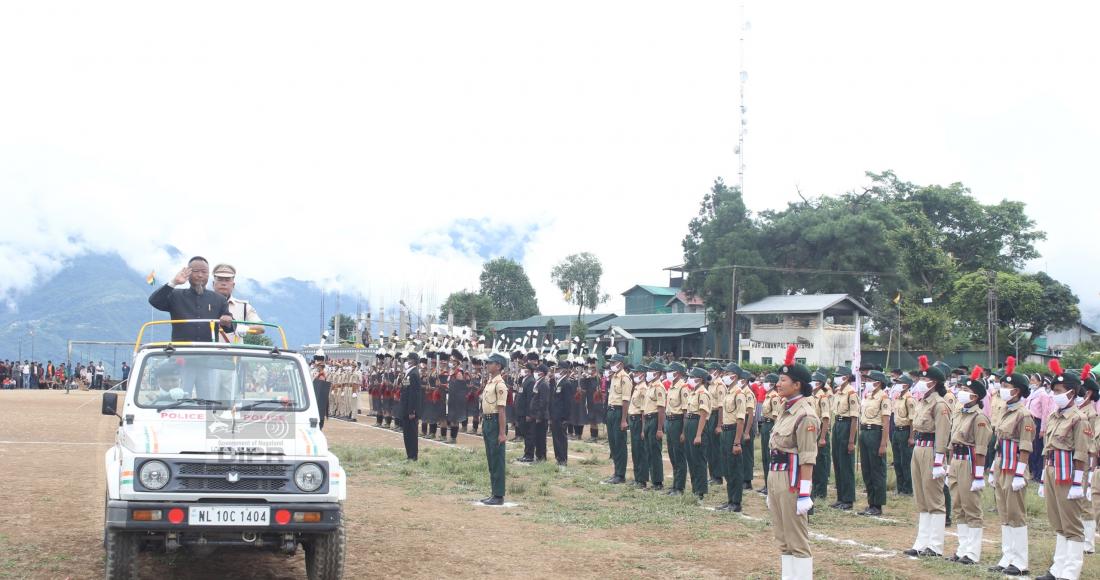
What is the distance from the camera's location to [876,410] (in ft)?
43.4

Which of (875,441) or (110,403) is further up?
(110,403)

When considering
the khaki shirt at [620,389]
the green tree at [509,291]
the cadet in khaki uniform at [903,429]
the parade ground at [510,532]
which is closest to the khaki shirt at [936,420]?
the parade ground at [510,532]

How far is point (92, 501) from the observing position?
11539 millimetres

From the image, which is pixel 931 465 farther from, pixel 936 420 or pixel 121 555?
pixel 121 555

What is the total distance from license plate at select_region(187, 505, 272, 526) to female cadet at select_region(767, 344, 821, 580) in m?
3.86

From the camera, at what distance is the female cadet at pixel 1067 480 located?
8.74 m

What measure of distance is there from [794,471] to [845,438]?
635 centimetres

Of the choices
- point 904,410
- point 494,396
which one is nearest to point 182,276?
point 494,396

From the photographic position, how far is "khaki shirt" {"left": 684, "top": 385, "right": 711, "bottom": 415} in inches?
543

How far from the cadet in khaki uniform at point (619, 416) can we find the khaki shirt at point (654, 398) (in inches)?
33.1

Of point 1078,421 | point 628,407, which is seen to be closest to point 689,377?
point 628,407

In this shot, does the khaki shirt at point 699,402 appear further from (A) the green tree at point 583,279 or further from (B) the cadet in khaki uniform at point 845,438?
(A) the green tree at point 583,279

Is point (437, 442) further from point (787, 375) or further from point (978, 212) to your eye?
point (978, 212)

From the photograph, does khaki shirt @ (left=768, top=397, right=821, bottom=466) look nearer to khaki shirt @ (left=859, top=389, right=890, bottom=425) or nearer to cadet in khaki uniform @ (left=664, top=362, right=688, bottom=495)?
khaki shirt @ (left=859, top=389, right=890, bottom=425)
